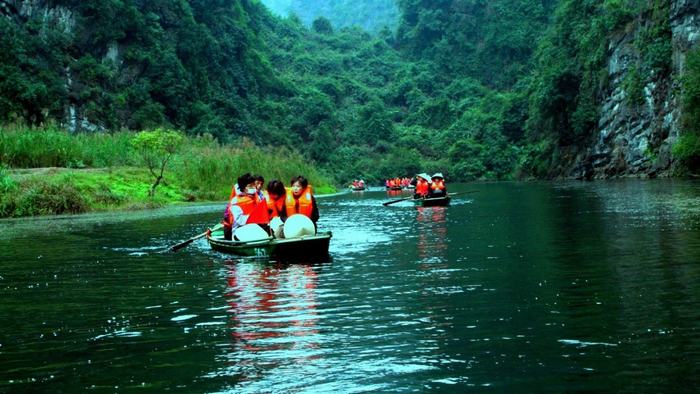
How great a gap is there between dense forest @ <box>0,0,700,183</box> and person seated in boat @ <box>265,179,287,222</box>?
97.6 feet

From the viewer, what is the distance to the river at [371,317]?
A: 5.82 metres

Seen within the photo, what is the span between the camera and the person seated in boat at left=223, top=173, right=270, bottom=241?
15188 mm

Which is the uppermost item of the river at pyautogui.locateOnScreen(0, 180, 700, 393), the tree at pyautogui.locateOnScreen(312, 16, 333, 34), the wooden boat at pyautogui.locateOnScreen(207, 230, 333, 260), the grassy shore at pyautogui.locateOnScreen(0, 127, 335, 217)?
the tree at pyautogui.locateOnScreen(312, 16, 333, 34)

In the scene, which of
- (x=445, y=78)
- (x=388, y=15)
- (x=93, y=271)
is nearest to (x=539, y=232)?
(x=93, y=271)

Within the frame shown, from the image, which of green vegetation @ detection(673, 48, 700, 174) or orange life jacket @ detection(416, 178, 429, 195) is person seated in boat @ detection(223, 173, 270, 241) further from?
green vegetation @ detection(673, 48, 700, 174)

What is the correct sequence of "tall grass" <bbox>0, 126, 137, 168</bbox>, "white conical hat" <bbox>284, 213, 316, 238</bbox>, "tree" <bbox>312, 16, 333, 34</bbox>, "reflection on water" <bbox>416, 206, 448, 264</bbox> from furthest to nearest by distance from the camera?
"tree" <bbox>312, 16, 333, 34</bbox> < "tall grass" <bbox>0, 126, 137, 168</bbox> < "white conical hat" <bbox>284, 213, 316, 238</bbox> < "reflection on water" <bbox>416, 206, 448, 264</bbox>

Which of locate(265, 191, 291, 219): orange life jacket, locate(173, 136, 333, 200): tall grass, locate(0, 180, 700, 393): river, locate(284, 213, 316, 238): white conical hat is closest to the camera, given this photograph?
locate(0, 180, 700, 393): river

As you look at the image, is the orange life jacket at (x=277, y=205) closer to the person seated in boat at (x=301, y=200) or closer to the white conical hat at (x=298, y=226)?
the person seated in boat at (x=301, y=200)

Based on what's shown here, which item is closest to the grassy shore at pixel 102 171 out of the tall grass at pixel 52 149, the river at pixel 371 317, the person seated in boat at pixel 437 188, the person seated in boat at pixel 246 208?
the tall grass at pixel 52 149

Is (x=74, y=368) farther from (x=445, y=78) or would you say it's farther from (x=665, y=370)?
(x=445, y=78)

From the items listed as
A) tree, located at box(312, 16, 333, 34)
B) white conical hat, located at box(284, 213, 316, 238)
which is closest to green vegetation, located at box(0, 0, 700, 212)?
tree, located at box(312, 16, 333, 34)

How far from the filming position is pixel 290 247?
539 inches

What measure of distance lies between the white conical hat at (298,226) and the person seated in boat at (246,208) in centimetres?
171

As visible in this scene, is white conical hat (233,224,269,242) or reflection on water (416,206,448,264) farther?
white conical hat (233,224,269,242)
